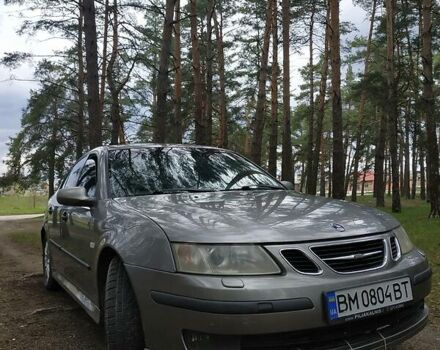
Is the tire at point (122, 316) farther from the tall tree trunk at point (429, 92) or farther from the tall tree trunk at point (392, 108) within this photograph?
the tall tree trunk at point (392, 108)

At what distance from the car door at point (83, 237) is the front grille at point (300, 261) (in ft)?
5.13

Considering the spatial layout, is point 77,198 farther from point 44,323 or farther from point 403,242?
point 403,242

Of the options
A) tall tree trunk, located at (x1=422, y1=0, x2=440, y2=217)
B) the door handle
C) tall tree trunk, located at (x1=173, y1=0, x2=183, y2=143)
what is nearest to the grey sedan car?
the door handle

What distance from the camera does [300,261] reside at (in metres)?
2.65

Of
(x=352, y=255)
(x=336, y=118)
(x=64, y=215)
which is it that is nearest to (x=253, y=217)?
(x=352, y=255)

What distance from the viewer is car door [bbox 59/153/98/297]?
3.73 m

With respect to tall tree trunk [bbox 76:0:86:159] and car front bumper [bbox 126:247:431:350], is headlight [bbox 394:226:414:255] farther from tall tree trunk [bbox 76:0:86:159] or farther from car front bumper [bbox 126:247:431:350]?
tall tree trunk [bbox 76:0:86:159]

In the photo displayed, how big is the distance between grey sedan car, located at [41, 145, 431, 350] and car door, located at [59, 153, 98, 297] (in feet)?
0.17

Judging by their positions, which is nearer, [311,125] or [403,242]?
[403,242]

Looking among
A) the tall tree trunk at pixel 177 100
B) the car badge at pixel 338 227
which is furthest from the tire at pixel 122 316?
the tall tree trunk at pixel 177 100

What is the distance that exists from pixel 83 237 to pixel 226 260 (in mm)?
1730

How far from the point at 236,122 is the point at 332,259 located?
107ft

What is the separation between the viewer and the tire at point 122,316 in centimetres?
293

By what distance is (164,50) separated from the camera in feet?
40.5
